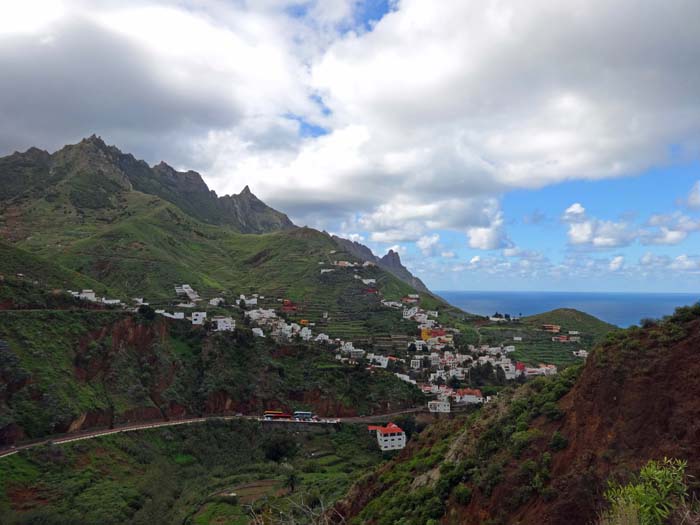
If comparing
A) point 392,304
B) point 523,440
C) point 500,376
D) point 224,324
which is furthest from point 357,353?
point 523,440

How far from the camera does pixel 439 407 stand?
147 ft

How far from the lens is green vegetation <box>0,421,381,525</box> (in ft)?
81.0

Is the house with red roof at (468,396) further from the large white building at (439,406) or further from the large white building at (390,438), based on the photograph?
the large white building at (390,438)

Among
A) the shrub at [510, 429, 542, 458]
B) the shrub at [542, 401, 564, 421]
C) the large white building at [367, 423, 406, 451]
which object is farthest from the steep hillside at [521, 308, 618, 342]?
the shrub at [510, 429, 542, 458]

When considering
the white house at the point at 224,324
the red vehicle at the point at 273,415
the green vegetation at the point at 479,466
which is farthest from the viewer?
the white house at the point at 224,324

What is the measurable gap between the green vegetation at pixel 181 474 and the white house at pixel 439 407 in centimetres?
865

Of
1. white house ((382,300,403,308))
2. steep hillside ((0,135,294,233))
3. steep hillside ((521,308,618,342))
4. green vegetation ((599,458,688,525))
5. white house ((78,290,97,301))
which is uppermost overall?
steep hillside ((0,135,294,233))

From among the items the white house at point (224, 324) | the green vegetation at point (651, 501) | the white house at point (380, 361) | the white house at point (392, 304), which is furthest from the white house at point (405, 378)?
the green vegetation at point (651, 501)

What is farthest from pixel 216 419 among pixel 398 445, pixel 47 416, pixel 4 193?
pixel 4 193

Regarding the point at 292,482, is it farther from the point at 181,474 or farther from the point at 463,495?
the point at 463,495

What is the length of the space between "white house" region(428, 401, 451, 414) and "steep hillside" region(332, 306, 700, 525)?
100 ft

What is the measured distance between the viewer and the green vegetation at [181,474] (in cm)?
2470

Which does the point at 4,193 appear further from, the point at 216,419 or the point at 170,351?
the point at 216,419

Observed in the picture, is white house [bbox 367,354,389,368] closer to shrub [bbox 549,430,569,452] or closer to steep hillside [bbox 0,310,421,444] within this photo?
steep hillside [bbox 0,310,421,444]
